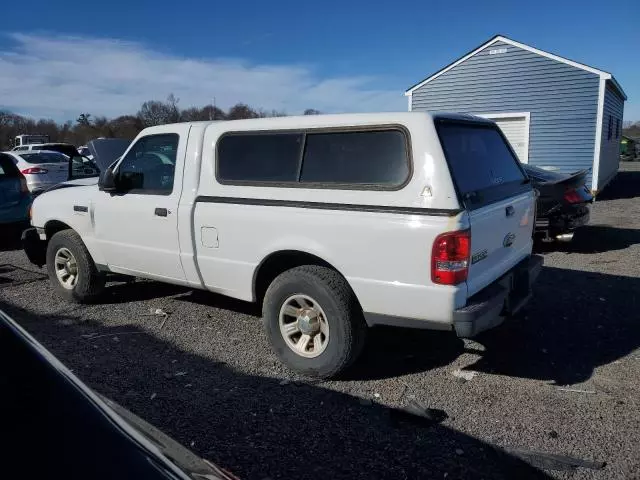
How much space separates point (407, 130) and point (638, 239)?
765cm

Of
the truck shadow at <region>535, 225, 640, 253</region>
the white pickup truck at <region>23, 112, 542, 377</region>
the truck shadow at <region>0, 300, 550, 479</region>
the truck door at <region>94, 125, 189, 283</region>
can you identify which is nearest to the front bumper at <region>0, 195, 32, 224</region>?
the truck door at <region>94, 125, 189, 283</region>

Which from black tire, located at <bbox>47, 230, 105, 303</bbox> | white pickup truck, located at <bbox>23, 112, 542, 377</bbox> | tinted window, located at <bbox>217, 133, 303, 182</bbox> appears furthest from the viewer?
black tire, located at <bbox>47, 230, 105, 303</bbox>

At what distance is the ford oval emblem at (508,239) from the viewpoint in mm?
3904

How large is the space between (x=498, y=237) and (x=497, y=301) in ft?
1.66

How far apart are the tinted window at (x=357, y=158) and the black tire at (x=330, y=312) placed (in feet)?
2.33

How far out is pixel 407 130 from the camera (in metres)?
3.51

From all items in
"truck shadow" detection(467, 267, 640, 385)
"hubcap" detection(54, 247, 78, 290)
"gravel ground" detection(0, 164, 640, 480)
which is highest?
"hubcap" detection(54, 247, 78, 290)

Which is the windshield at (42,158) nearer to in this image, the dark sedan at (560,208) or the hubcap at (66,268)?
the hubcap at (66,268)

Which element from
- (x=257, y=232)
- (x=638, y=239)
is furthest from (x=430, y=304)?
(x=638, y=239)

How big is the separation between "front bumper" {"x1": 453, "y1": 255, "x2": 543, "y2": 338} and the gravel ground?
556 mm

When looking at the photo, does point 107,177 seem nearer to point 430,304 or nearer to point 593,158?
point 430,304

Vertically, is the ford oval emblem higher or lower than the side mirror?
lower

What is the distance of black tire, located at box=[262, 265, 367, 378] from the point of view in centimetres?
369

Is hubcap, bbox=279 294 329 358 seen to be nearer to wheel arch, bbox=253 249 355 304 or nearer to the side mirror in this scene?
wheel arch, bbox=253 249 355 304
